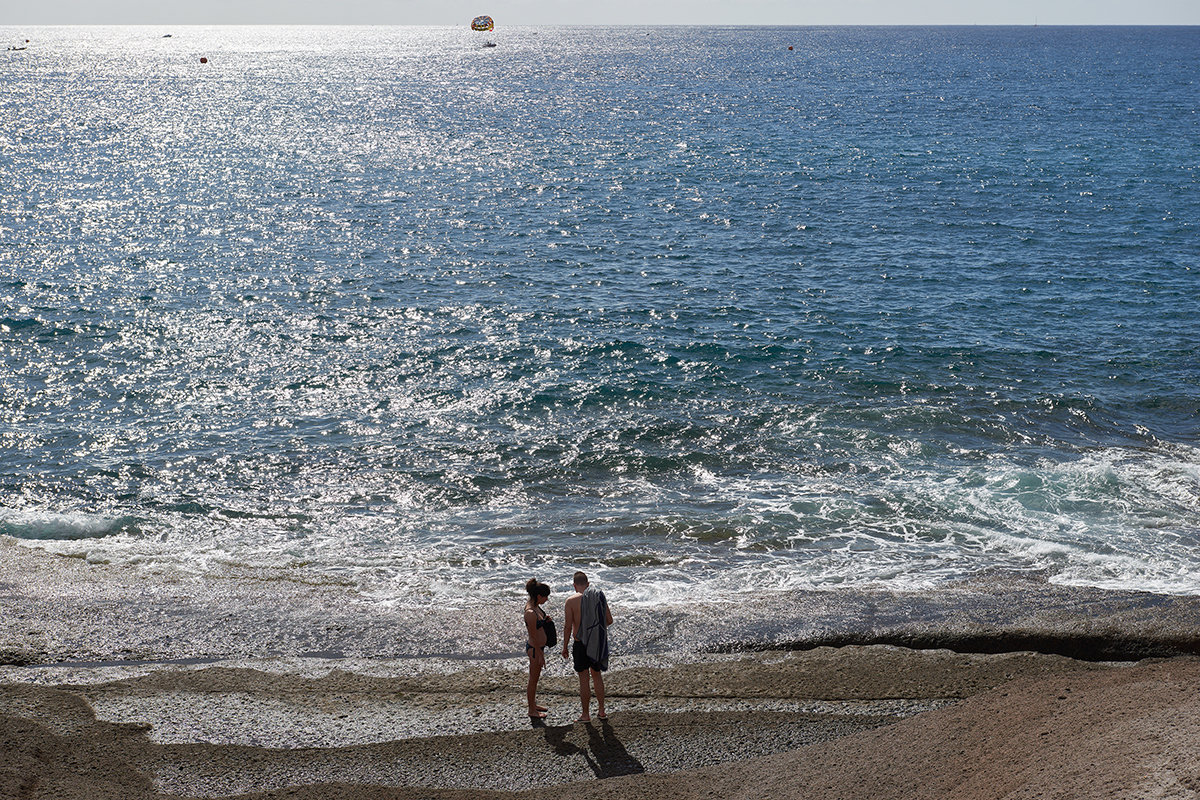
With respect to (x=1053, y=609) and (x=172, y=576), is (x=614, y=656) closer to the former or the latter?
(x=1053, y=609)

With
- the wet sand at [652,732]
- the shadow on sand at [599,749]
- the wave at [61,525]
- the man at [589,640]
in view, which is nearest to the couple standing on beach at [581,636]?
the man at [589,640]

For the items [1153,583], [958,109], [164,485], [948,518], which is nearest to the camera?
[1153,583]

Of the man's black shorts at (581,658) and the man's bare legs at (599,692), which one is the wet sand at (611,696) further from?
the man's black shorts at (581,658)

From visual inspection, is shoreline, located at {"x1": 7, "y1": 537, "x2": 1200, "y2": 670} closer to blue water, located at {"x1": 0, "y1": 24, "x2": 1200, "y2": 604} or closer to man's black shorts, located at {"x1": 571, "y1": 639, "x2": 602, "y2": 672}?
blue water, located at {"x1": 0, "y1": 24, "x2": 1200, "y2": 604}

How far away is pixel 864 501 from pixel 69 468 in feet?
58.5

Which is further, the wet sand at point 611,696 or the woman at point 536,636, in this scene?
the woman at point 536,636

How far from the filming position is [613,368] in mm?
27422

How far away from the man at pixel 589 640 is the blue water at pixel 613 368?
14.7 ft

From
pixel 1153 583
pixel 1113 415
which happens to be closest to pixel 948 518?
pixel 1153 583

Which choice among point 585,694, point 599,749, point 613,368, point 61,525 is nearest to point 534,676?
point 585,694

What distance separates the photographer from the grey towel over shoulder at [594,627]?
1177 centimetres

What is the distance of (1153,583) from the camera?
15945mm

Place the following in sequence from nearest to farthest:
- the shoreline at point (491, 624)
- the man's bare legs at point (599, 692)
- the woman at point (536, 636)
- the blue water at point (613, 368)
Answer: the man's bare legs at point (599, 692) < the woman at point (536, 636) < the shoreline at point (491, 624) < the blue water at point (613, 368)

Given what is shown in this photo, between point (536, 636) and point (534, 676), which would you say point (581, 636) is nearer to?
point (536, 636)
